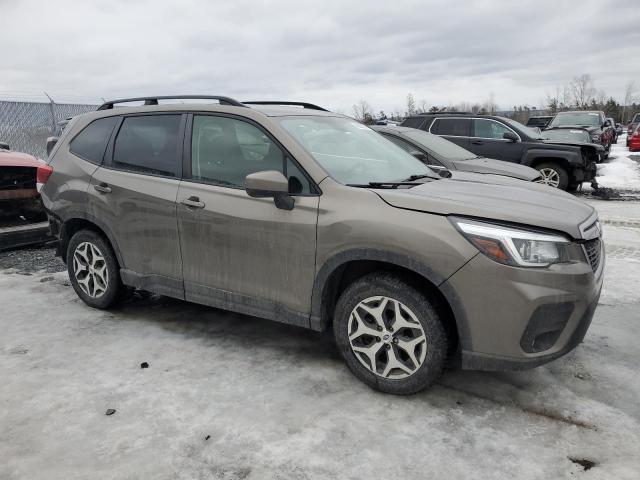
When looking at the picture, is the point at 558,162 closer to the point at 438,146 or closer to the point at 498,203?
the point at 438,146

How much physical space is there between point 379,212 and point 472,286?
2.23ft

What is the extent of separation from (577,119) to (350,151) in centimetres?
1901

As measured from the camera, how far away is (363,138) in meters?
4.16

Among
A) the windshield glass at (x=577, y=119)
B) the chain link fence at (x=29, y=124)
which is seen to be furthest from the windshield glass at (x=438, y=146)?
the windshield glass at (x=577, y=119)

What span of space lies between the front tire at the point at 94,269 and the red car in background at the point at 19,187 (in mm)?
2431

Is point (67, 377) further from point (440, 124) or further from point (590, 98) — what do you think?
point (590, 98)

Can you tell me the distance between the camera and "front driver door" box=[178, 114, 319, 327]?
3.37 m

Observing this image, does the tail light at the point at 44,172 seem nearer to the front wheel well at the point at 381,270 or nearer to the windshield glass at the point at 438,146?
the front wheel well at the point at 381,270

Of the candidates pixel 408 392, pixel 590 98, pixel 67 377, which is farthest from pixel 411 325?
pixel 590 98

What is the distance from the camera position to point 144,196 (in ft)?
13.3

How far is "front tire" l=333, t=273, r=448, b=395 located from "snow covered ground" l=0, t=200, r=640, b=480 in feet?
0.49

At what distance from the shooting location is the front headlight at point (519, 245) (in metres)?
2.76

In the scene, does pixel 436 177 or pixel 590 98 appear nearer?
pixel 436 177

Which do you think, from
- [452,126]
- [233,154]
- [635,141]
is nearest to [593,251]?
[233,154]
